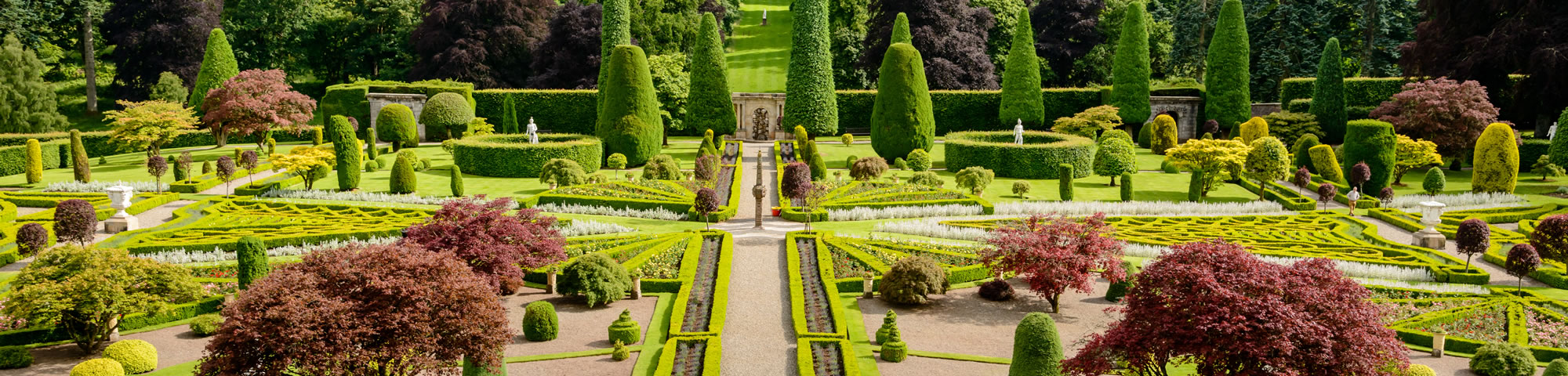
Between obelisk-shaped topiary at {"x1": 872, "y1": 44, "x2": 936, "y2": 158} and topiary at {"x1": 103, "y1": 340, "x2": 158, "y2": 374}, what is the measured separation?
31.6 meters

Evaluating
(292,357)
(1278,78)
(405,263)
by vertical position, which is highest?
(1278,78)

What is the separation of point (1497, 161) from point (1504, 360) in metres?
24.3

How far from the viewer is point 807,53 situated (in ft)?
169

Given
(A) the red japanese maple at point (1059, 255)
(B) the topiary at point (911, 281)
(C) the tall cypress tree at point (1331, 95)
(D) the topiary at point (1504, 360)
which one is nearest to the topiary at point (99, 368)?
(B) the topiary at point (911, 281)

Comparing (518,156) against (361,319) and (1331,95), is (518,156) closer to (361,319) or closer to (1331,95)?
(361,319)

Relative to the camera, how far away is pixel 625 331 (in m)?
Answer: 18.2

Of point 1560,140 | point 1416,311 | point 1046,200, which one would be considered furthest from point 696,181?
point 1560,140

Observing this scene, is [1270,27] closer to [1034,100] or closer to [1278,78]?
[1278,78]

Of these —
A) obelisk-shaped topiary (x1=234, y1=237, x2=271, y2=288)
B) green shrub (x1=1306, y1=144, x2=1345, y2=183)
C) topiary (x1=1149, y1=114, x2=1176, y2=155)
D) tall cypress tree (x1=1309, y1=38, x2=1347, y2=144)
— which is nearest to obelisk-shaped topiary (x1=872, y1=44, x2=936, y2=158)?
topiary (x1=1149, y1=114, x2=1176, y2=155)

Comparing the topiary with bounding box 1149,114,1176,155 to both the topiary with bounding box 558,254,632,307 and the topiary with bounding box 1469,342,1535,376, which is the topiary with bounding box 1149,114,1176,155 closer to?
the topiary with bounding box 1469,342,1535,376

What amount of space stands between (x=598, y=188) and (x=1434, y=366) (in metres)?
25.2

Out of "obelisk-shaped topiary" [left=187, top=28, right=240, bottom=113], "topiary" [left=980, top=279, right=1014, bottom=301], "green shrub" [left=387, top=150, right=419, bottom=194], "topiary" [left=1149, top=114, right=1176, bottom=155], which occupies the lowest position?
"topiary" [left=980, top=279, right=1014, bottom=301]

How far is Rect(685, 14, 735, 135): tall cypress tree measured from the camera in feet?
170

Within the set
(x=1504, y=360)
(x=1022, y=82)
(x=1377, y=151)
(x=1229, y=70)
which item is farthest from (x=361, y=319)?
(x=1229, y=70)
